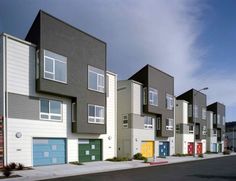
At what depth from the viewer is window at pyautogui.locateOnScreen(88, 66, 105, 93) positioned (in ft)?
99.2

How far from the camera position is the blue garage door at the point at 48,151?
24922 millimetres

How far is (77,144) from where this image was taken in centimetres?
2908

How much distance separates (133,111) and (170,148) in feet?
40.9

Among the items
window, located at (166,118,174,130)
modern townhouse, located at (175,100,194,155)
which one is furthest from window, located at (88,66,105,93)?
modern townhouse, located at (175,100,194,155)

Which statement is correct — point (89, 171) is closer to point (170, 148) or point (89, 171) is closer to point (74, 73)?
point (74, 73)

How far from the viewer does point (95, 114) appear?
3072 cm

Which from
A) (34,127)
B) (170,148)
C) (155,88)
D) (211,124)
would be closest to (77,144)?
(34,127)

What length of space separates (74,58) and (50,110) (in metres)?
4.91

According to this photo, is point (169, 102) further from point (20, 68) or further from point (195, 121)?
point (20, 68)

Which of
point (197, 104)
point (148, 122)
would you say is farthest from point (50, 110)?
point (197, 104)

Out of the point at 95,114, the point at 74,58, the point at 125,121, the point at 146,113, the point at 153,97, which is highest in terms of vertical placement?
the point at 74,58

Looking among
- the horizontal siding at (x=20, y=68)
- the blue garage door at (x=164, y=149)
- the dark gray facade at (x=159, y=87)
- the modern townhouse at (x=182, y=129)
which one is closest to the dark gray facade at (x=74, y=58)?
the horizontal siding at (x=20, y=68)

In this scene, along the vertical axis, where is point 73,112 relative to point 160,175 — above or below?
above

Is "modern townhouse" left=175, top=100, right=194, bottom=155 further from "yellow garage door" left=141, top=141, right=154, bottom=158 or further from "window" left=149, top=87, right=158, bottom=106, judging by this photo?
"window" left=149, top=87, right=158, bottom=106
